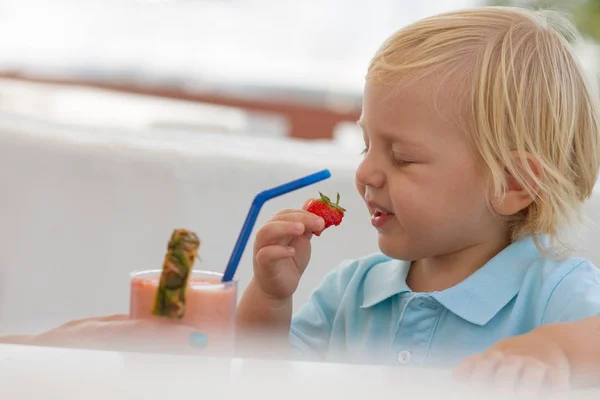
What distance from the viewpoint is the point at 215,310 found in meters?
0.94

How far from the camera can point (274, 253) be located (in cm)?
126

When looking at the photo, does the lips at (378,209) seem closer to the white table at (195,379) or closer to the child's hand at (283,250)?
the child's hand at (283,250)

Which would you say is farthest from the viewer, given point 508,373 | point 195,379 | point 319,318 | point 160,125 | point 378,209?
point 160,125

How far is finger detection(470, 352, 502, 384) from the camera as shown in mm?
824

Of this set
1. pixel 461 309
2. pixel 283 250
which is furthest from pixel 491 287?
pixel 283 250

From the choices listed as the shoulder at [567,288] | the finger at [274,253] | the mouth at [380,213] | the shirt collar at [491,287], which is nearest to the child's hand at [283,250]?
the finger at [274,253]

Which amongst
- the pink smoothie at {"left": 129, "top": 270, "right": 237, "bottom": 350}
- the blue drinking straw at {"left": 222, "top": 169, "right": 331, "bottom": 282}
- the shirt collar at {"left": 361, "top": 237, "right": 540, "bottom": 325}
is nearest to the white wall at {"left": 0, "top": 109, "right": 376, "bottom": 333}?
the shirt collar at {"left": 361, "top": 237, "right": 540, "bottom": 325}

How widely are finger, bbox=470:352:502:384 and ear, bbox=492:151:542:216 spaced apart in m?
0.43

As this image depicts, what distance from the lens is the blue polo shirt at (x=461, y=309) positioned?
1.22 m

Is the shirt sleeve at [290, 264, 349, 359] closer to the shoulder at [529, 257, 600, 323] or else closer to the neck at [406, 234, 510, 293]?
the neck at [406, 234, 510, 293]

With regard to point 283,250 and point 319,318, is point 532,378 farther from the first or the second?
point 319,318

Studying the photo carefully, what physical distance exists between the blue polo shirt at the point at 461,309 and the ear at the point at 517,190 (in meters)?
0.06

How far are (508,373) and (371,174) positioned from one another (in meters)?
0.46

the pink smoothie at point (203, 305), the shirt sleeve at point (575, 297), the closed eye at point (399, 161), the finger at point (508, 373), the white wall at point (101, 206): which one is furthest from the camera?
the white wall at point (101, 206)
